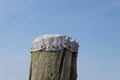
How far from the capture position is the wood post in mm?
4676

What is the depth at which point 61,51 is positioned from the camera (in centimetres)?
472

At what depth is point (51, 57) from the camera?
4.70 meters

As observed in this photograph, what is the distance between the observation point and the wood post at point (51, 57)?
468 centimetres

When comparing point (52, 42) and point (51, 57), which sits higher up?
point (52, 42)

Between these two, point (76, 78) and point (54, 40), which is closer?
point (54, 40)

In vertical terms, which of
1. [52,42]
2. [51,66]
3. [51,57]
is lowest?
[51,66]

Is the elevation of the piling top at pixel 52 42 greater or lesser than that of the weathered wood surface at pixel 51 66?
greater

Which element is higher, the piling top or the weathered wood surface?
the piling top

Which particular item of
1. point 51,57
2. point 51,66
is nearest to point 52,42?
point 51,57

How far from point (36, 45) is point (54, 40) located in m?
0.31

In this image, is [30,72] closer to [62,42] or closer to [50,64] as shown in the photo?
[50,64]

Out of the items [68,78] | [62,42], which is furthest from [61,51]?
[68,78]

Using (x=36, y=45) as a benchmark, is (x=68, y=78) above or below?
below

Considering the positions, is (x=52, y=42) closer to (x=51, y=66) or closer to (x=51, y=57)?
(x=51, y=57)
